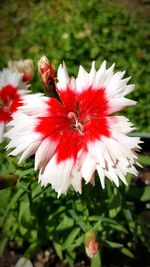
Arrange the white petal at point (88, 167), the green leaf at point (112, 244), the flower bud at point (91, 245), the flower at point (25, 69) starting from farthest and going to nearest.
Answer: the green leaf at point (112, 244) < the flower at point (25, 69) < the flower bud at point (91, 245) < the white petal at point (88, 167)

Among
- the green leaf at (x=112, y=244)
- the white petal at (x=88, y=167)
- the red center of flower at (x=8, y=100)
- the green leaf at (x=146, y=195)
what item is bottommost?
the green leaf at (x=112, y=244)

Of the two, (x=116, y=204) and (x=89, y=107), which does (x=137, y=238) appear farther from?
(x=89, y=107)

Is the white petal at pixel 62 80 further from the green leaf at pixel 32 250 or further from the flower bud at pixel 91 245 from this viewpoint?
the green leaf at pixel 32 250

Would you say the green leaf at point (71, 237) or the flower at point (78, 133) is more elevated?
the flower at point (78, 133)

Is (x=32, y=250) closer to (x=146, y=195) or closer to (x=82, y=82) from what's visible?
(x=146, y=195)

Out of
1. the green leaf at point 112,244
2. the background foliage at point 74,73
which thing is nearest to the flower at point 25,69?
the background foliage at point 74,73

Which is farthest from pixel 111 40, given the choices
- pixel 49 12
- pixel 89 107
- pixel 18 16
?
pixel 89 107

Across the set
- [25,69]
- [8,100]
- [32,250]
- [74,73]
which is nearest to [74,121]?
[8,100]
